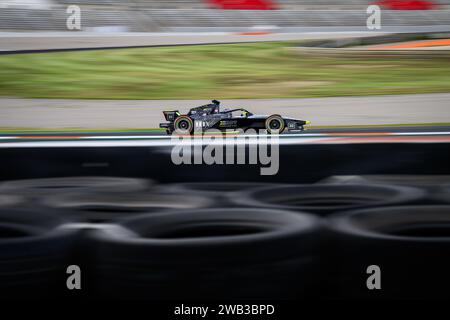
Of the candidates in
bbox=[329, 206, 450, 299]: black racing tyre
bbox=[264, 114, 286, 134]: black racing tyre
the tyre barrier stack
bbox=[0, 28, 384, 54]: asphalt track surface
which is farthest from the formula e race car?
bbox=[329, 206, 450, 299]: black racing tyre

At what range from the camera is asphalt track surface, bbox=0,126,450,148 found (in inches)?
155

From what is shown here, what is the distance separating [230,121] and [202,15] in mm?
1395

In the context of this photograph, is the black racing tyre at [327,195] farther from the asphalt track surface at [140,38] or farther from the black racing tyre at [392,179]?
the asphalt track surface at [140,38]

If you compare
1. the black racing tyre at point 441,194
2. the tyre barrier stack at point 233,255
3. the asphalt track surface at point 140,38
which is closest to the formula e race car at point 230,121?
the asphalt track surface at point 140,38

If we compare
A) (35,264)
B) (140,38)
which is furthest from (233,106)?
(35,264)

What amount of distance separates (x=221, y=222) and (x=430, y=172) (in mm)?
1796

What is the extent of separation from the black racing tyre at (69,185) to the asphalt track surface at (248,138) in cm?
21

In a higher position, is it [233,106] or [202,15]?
[202,15]

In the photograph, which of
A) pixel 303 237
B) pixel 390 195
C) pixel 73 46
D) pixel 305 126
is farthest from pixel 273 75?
pixel 303 237

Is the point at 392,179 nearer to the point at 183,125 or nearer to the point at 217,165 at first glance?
the point at 217,165

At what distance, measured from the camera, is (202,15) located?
234 inches

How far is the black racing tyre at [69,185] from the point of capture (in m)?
3.29

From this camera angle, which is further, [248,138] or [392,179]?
→ [248,138]

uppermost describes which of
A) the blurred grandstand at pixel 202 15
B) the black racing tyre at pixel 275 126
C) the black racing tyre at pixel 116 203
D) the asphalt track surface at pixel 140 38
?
the blurred grandstand at pixel 202 15
